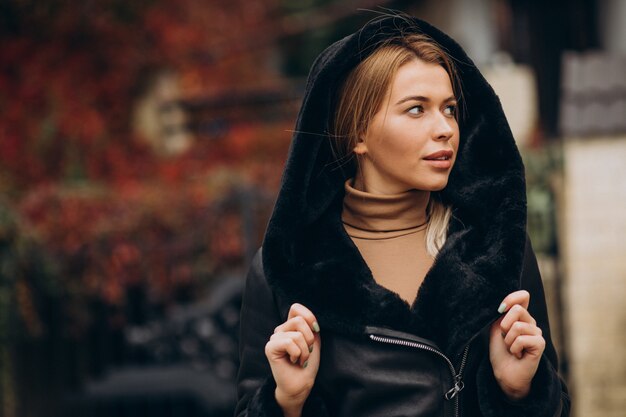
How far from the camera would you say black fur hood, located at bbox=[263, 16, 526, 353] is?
210 centimetres

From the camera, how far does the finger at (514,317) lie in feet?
6.50

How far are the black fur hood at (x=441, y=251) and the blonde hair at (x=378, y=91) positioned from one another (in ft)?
0.10

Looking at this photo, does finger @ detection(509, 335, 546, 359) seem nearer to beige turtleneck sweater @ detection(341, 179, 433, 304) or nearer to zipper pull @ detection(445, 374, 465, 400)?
zipper pull @ detection(445, 374, 465, 400)

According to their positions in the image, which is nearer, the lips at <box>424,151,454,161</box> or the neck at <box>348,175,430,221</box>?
the lips at <box>424,151,454,161</box>

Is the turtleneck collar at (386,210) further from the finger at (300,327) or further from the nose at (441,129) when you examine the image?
the finger at (300,327)

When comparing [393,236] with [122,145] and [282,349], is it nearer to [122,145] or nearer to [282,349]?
[282,349]

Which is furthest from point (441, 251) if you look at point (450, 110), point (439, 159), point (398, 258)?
point (450, 110)

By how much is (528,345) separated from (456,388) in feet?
0.64

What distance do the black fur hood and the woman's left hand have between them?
6cm

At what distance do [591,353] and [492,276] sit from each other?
3.14 m

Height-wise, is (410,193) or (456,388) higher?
(410,193)

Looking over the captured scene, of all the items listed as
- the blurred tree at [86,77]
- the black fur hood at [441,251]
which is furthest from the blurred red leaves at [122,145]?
the black fur hood at [441,251]

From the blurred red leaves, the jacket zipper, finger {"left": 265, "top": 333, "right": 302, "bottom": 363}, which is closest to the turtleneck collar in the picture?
the jacket zipper

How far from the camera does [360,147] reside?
2223 mm
